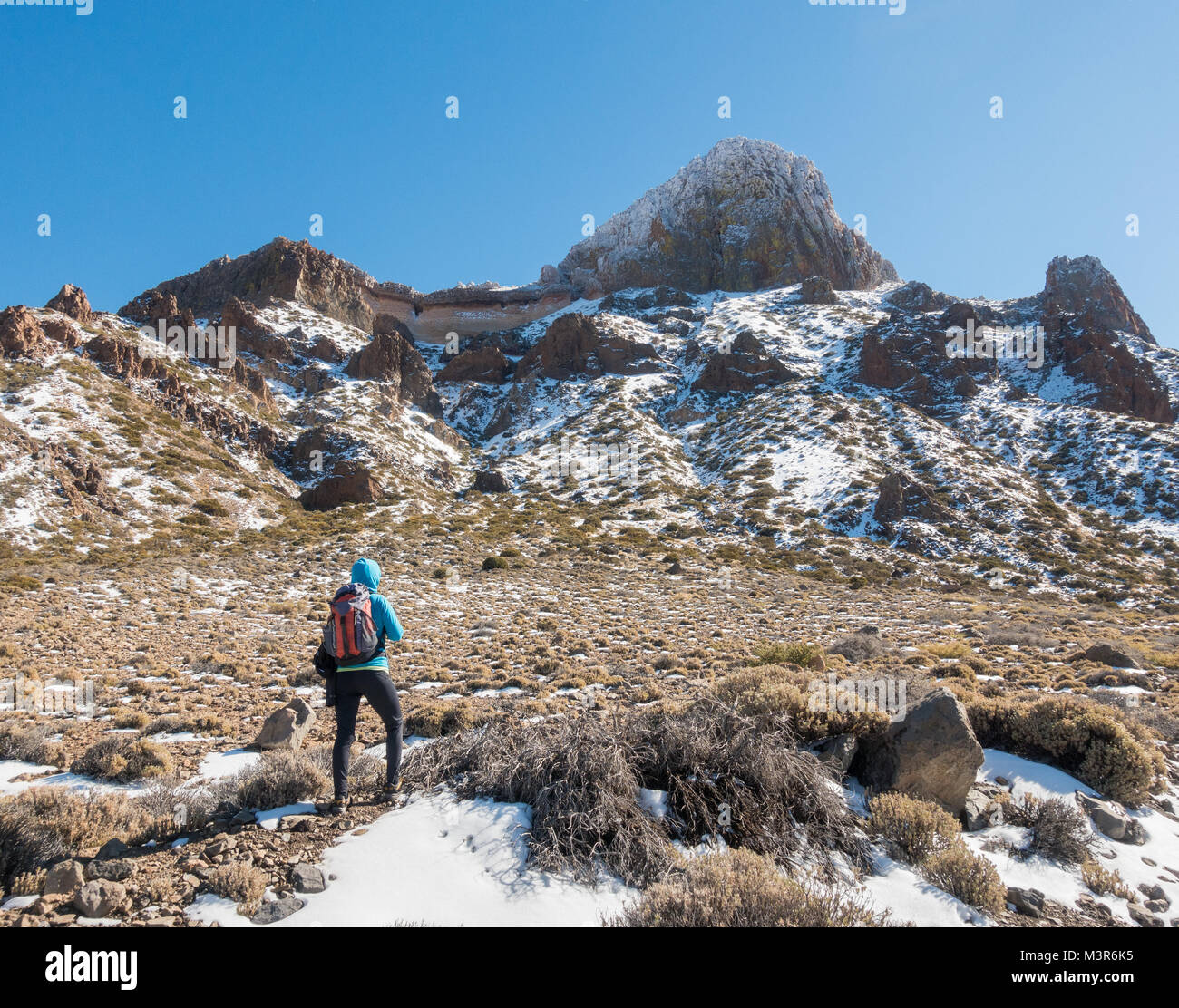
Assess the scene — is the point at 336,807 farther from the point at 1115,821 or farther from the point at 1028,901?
the point at 1115,821

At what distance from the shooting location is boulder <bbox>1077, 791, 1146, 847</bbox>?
15.6 ft

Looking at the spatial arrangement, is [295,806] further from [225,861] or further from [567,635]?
[567,635]

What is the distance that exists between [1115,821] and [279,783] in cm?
699

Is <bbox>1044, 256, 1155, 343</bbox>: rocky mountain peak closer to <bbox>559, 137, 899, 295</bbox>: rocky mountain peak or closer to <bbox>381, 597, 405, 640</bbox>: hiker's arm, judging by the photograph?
<bbox>559, 137, 899, 295</bbox>: rocky mountain peak

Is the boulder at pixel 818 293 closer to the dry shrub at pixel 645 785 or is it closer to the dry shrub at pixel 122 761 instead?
the dry shrub at pixel 645 785

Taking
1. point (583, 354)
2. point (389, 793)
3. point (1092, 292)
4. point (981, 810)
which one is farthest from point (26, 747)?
point (1092, 292)

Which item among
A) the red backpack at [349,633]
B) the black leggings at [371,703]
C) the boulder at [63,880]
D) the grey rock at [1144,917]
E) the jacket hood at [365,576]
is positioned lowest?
the grey rock at [1144,917]

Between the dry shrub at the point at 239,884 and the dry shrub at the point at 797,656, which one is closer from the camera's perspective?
the dry shrub at the point at 239,884

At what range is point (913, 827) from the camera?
421cm

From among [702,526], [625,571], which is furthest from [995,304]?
→ [625,571]

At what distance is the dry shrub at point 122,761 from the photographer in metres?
5.05

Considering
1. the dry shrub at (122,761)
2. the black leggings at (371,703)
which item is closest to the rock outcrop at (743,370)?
the black leggings at (371,703)
